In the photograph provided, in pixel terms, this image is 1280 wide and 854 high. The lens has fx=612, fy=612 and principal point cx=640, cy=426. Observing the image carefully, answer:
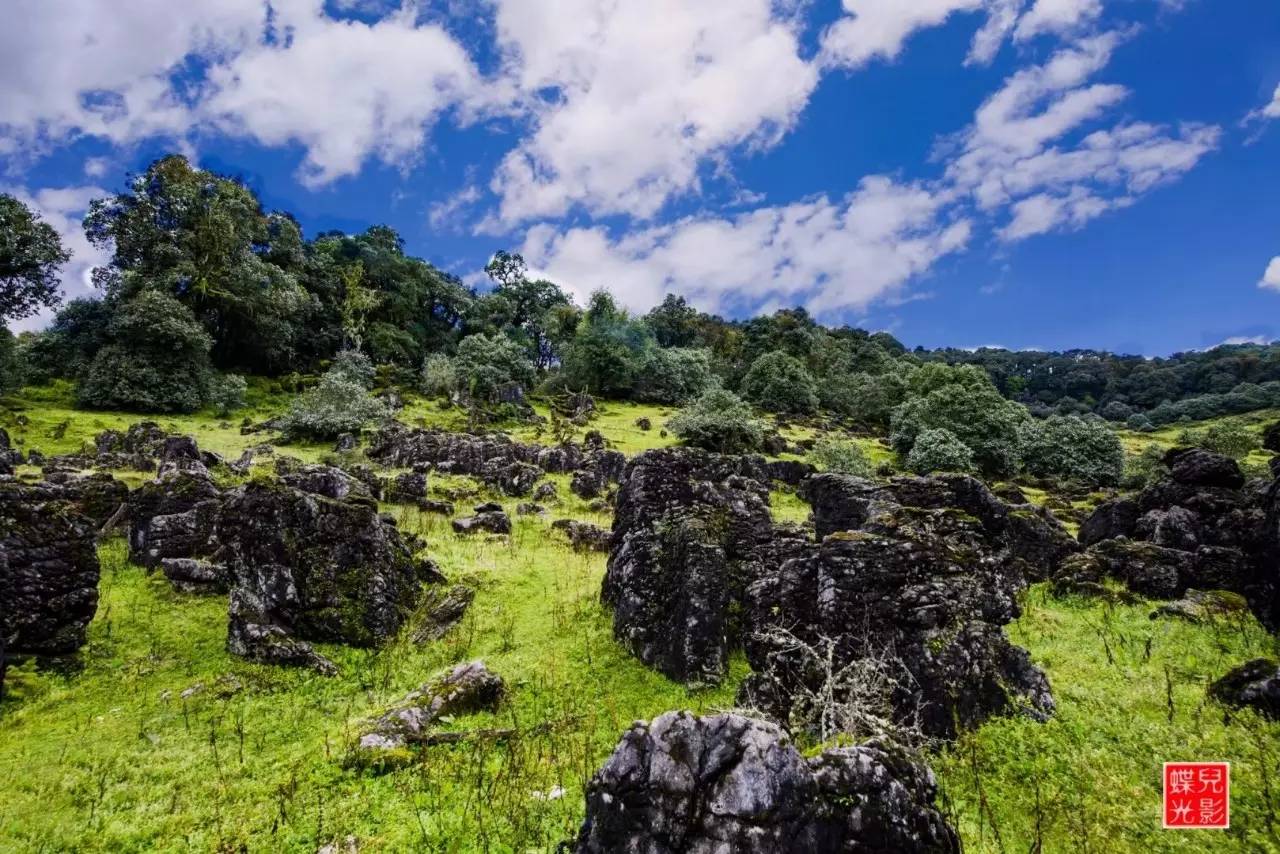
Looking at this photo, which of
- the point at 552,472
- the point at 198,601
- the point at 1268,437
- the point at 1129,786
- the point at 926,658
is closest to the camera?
the point at 1129,786

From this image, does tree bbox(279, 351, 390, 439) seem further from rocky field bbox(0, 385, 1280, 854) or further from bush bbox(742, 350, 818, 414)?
bush bbox(742, 350, 818, 414)

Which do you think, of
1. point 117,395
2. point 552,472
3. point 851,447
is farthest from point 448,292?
point 851,447

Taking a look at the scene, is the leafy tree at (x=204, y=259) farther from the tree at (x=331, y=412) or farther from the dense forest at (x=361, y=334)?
the tree at (x=331, y=412)

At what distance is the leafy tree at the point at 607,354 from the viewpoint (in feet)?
222

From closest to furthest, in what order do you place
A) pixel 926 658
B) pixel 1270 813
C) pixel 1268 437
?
1. pixel 1270 813
2. pixel 926 658
3. pixel 1268 437

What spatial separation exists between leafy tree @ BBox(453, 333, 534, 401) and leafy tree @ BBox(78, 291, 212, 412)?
19.9m

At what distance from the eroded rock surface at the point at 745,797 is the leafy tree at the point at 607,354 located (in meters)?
61.0

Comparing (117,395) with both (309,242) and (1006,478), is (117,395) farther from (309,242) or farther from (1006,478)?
(1006,478)

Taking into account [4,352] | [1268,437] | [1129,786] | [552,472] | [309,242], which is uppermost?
[309,242]

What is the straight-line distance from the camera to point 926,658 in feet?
26.3

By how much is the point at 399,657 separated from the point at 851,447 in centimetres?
3176

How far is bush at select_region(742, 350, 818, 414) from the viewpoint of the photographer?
72.6 meters

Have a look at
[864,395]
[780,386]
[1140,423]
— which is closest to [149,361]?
[780,386]

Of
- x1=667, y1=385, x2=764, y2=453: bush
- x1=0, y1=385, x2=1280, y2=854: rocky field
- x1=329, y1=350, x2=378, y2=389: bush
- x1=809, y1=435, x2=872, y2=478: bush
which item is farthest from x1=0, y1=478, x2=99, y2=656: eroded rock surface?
x1=329, y1=350, x2=378, y2=389: bush
